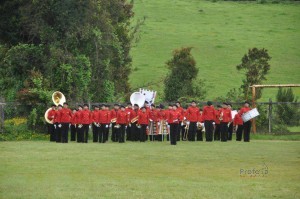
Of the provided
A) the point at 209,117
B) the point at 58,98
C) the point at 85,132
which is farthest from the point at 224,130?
the point at 58,98

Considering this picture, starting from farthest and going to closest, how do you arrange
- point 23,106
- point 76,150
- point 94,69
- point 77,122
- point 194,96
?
1. point 194,96
2. point 94,69
3. point 23,106
4. point 77,122
5. point 76,150

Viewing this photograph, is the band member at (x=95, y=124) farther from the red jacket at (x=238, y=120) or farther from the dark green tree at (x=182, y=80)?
the dark green tree at (x=182, y=80)

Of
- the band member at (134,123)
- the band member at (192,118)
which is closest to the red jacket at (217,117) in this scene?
the band member at (192,118)

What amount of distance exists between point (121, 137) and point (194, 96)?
12.3 meters

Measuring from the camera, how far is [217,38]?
78.3 metres

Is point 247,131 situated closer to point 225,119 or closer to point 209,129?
point 225,119

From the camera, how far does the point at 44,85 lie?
4453cm

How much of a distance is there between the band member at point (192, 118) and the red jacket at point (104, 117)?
3681 millimetres

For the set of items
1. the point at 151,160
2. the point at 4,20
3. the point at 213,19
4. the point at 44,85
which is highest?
the point at 213,19

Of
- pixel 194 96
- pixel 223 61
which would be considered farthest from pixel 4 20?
pixel 223 61

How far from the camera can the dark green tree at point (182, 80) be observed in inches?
2094

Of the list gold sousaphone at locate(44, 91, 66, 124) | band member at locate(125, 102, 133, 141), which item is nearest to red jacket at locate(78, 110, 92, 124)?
band member at locate(125, 102, 133, 141)

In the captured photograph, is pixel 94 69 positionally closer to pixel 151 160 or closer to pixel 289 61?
pixel 151 160

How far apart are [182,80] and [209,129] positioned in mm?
13735
